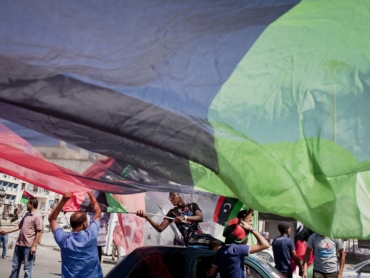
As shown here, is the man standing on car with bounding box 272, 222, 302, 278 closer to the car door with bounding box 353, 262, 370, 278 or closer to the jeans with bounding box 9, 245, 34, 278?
the jeans with bounding box 9, 245, 34, 278

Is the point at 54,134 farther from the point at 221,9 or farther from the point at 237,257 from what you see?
the point at 237,257

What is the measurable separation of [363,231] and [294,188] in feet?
1.75

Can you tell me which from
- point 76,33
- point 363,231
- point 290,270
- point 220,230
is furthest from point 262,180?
point 290,270

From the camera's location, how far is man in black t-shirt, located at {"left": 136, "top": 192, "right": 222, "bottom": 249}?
5809mm

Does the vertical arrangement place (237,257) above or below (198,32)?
below

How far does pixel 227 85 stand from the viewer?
9.32ft

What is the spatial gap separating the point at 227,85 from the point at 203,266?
3162mm

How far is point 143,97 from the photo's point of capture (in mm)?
2666

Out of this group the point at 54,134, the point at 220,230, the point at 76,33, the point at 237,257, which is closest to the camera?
the point at 76,33

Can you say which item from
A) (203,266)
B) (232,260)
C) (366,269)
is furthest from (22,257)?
(366,269)

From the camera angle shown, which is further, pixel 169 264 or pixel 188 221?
pixel 188 221

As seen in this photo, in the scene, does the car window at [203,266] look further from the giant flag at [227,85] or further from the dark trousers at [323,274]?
the giant flag at [227,85]

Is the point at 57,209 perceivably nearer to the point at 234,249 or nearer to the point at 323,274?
the point at 234,249

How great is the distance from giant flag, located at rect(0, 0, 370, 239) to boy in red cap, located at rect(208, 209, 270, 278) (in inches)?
81.8
